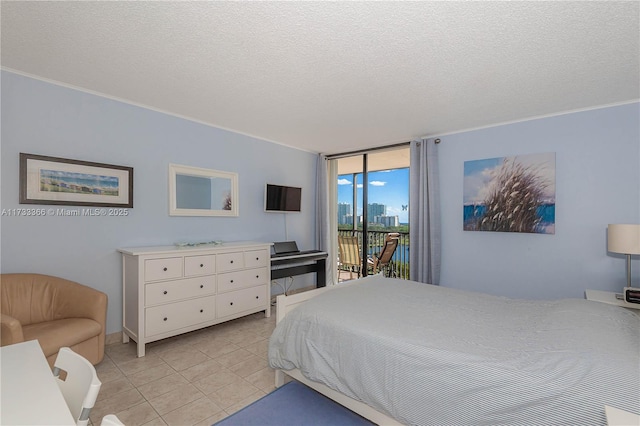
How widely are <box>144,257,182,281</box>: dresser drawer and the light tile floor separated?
74 centimetres

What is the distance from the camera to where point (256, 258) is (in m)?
3.73

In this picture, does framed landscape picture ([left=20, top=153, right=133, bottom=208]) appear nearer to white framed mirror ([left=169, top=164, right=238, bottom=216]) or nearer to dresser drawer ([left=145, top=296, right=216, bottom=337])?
white framed mirror ([left=169, top=164, right=238, bottom=216])

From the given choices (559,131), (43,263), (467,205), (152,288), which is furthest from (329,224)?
(43,263)

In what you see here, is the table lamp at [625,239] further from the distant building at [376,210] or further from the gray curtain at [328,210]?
the gray curtain at [328,210]

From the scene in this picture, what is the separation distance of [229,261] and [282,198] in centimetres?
147

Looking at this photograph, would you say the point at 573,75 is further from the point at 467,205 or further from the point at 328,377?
the point at 328,377

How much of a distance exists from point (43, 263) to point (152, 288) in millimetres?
932

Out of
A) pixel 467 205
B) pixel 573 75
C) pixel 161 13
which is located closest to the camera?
pixel 161 13

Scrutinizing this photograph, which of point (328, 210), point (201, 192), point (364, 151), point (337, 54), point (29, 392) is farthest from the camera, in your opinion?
point (328, 210)

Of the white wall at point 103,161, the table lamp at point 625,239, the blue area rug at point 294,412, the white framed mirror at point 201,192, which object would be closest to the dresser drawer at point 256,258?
the white wall at point 103,161

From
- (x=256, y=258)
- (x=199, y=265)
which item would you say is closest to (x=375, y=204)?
(x=256, y=258)

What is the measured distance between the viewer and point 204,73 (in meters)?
2.40

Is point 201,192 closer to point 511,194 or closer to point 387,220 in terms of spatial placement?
point 387,220

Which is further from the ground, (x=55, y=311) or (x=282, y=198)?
(x=282, y=198)
